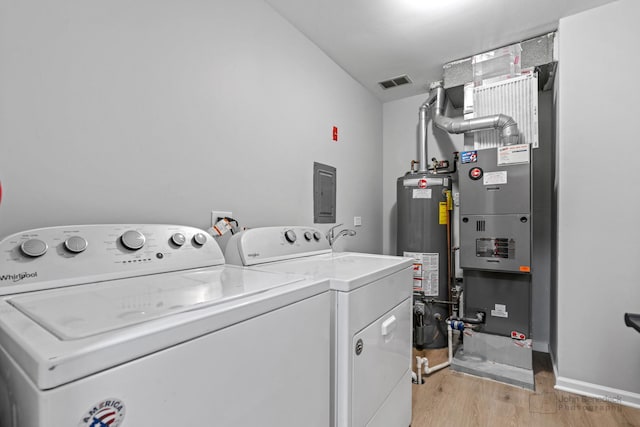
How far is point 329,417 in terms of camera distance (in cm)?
99

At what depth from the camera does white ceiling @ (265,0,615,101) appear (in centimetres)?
189

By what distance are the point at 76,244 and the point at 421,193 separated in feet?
7.90

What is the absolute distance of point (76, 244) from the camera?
0.89 m

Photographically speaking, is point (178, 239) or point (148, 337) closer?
point (148, 337)

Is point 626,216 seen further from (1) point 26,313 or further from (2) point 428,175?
(1) point 26,313

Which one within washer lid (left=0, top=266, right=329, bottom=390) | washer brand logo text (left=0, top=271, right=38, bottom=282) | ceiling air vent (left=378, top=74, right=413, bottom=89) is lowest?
washer lid (left=0, top=266, right=329, bottom=390)

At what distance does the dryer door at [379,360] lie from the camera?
106 cm

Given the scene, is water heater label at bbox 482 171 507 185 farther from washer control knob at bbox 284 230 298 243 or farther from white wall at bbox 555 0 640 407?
washer control knob at bbox 284 230 298 243

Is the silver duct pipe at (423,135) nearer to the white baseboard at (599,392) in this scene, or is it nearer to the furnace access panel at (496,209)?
the furnace access panel at (496,209)

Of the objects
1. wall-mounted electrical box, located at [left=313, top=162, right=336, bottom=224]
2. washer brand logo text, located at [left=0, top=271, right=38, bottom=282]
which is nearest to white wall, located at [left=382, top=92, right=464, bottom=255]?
wall-mounted electrical box, located at [left=313, top=162, right=336, bottom=224]

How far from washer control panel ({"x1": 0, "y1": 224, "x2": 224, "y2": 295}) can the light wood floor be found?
155 cm

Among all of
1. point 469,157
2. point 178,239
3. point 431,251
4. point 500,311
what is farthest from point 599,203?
point 178,239

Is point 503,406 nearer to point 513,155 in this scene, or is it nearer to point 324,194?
point 513,155

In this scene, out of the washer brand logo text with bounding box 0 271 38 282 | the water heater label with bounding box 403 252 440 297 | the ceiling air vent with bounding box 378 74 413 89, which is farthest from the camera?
the ceiling air vent with bounding box 378 74 413 89
